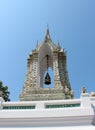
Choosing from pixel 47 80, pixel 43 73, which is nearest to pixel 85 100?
pixel 47 80

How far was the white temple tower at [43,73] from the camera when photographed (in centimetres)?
1980

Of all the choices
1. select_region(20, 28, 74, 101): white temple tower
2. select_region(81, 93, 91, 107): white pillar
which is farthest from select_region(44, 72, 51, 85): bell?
select_region(81, 93, 91, 107): white pillar

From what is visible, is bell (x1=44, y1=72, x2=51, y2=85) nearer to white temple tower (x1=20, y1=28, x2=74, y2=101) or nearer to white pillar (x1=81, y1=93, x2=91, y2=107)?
white temple tower (x1=20, y1=28, x2=74, y2=101)

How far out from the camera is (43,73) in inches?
996

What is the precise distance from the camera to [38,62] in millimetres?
24828

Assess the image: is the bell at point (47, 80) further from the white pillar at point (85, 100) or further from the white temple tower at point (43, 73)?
the white pillar at point (85, 100)

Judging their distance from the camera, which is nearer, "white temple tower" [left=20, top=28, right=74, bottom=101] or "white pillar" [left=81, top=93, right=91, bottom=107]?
"white pillar" [left=81, top=93, right=91, bottom=107]

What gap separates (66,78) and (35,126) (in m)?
15.7

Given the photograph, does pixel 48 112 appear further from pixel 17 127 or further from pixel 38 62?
pixel 38 62

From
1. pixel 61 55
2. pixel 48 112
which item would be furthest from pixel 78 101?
pixel 61 55

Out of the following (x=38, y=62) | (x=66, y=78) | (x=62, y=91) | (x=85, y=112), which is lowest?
(x=85, y=112)

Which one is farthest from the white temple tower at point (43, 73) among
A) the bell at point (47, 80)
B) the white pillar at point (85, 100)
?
the white pillar at point (85, 100)

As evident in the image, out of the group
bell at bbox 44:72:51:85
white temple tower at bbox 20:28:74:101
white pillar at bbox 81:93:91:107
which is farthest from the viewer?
bell at bbox 44:72:51:85

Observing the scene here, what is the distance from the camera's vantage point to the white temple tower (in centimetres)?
1980
